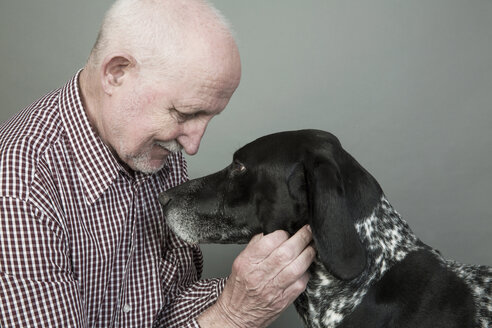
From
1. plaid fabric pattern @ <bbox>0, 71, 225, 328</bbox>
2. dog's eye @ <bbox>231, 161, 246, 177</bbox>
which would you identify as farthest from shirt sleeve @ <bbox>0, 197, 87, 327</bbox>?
dog's eye @ <bbox>231, 161, 246, 177</bbox>

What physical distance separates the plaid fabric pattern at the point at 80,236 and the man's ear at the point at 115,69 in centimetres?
15

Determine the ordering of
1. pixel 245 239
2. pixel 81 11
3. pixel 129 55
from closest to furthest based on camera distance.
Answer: pixel 129 55
pixel 245 239
pixel 81 11

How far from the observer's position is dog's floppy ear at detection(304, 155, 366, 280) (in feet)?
6.27

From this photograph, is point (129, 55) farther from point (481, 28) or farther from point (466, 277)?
point (481, 28)

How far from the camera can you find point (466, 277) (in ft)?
6.85

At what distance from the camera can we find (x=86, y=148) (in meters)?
2.16

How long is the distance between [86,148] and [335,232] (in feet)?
2.89

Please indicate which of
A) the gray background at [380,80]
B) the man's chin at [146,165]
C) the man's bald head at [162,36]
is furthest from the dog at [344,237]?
the gray background at [380,80]

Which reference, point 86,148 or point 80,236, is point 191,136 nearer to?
point 86,148

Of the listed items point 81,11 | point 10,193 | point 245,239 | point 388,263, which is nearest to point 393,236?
point 388,263

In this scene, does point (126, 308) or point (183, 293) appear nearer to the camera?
point (126, 308)

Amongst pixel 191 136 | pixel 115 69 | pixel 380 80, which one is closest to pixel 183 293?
pixel 191 136

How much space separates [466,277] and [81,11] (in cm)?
242

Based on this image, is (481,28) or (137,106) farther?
(481,28)
